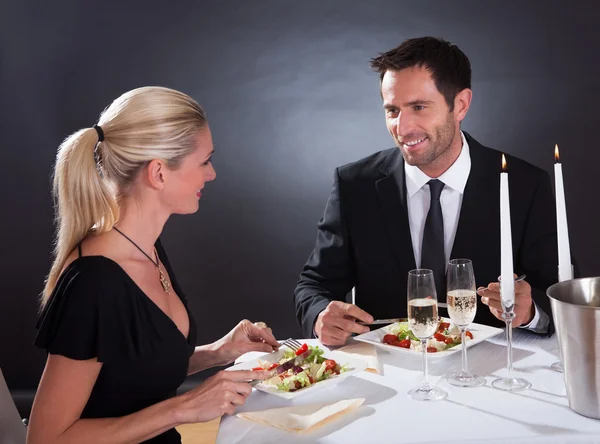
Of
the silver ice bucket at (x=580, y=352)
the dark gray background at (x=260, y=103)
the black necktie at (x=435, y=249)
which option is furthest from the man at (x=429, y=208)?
the dark gray background at (x=260, y=103)

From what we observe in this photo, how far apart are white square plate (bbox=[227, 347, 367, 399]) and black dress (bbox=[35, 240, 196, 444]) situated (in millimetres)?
181

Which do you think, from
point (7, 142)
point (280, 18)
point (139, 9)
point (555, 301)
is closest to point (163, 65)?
point (139, 9)

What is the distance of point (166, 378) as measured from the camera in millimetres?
1769

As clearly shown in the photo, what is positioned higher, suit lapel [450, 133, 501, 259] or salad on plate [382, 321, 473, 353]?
suit lapel [450, 133, 501, 259]

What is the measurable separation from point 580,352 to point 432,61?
137 cm

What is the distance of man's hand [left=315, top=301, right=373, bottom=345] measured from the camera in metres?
2.03

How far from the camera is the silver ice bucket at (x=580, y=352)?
4.60 ft

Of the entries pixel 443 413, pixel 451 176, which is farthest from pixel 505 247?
pixel 451 176

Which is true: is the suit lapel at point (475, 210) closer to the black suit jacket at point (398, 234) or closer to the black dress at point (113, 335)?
the black suit jacket at point (398, 234)

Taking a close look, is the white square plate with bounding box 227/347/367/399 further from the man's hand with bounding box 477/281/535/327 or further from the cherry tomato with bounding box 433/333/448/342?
the man's hand with bounding box 477/281/535/327

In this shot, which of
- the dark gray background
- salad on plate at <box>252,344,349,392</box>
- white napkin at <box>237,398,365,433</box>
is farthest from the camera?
the dark gray background

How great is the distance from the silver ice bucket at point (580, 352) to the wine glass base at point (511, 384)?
0.15 meters

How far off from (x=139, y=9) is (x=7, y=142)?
1.01m

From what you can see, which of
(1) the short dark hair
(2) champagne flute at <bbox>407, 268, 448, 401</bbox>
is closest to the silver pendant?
(2) champagne flute at <bbox>407, 268, 448, 401</bbox>
